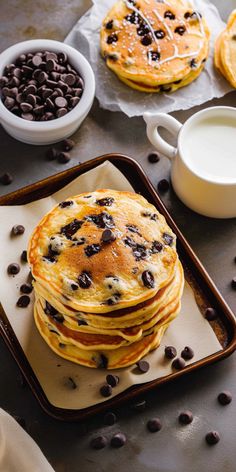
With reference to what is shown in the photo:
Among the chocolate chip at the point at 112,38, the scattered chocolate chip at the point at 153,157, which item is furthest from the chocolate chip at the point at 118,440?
the chocolate chip at the point at 112,38

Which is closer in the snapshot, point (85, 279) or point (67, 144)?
point (85, 279)

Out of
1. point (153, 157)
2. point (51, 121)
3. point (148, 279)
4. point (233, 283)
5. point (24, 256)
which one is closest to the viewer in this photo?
point (148, 279)

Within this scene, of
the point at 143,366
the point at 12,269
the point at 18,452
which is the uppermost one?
the point at 12,269

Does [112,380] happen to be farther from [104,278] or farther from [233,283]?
[233,283]

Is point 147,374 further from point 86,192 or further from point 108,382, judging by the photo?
point 86,192

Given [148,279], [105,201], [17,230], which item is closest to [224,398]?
[148,279]

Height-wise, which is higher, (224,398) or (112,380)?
(112,380)

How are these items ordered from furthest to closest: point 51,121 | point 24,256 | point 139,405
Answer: point 51,121
point 24,256
point 139,405

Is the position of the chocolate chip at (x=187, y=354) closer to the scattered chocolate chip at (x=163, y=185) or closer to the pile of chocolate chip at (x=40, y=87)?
the scattered chocolate chip at (x=163, y=185)
